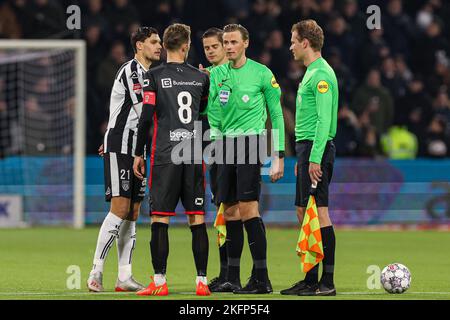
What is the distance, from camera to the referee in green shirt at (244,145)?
9.48 metres

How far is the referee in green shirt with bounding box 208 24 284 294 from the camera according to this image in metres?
9.48

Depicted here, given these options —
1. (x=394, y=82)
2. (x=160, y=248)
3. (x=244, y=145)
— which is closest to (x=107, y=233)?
(x=160, y=248)

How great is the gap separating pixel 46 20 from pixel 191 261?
8624mm

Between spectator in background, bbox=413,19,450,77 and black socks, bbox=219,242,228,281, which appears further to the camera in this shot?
spectator in background, bbox=413,19,450,77

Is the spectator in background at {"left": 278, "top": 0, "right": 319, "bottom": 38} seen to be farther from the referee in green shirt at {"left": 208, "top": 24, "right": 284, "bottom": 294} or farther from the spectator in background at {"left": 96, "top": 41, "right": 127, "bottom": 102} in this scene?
the referee in green shirt at {"left": 208, "top": 24, "right": 284, "bottom": 294}

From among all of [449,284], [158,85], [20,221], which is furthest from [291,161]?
[158,85]

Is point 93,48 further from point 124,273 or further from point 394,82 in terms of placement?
point 124,273

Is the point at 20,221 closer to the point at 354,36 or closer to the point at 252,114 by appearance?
the point at 354,36

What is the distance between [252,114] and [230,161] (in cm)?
44

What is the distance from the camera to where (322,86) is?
926cm

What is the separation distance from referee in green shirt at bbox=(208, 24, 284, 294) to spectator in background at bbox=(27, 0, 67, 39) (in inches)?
425

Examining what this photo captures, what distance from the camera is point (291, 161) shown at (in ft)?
60.9

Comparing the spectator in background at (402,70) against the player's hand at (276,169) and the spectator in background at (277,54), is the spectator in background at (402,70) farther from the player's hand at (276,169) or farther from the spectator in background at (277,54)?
the player's hand at (276,169)

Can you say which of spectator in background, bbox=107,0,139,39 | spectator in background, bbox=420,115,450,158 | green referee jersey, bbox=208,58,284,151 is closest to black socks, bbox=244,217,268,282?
green referee jersey, bbox=208,58,284,151
